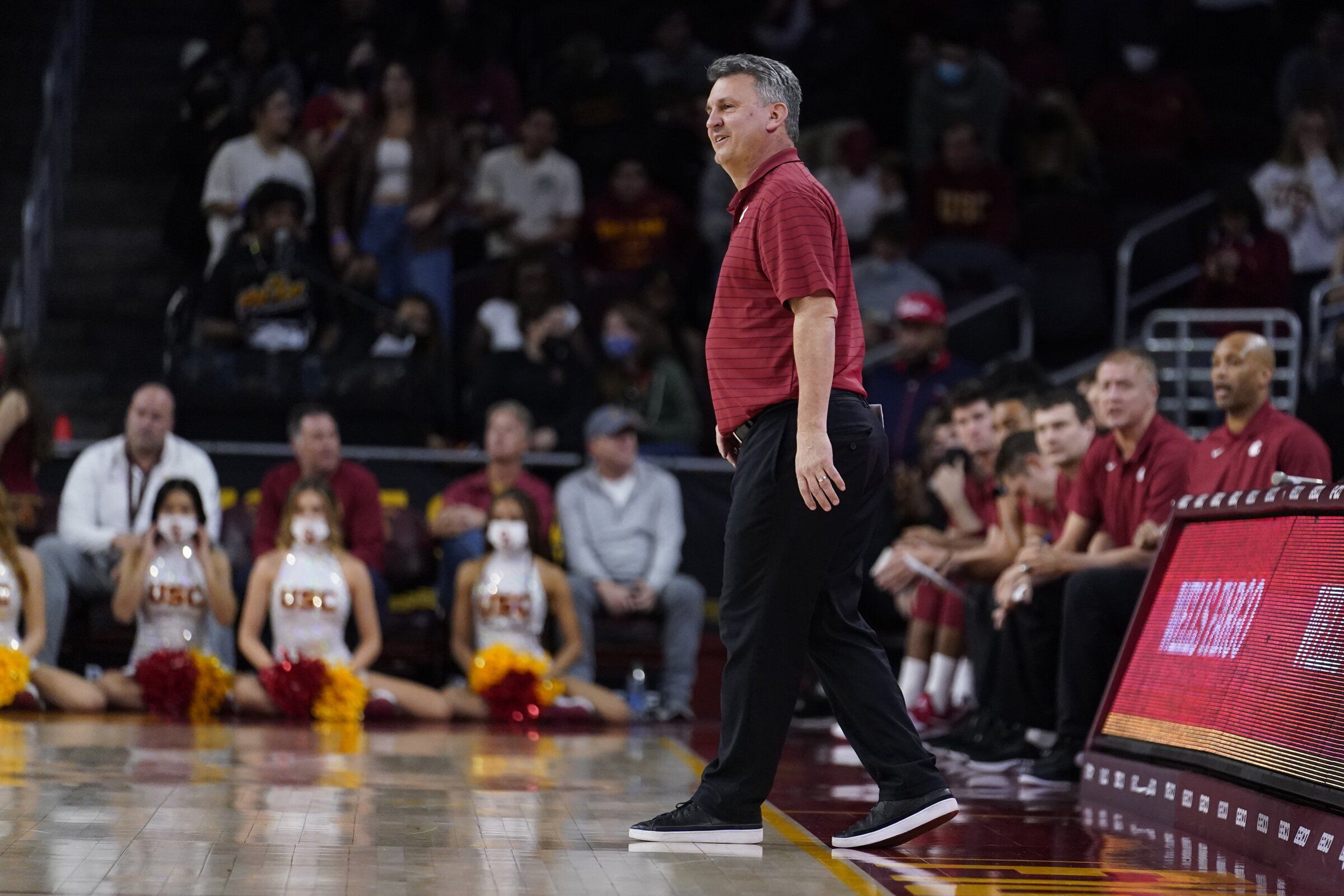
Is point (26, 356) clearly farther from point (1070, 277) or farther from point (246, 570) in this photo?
point (1070, 277)

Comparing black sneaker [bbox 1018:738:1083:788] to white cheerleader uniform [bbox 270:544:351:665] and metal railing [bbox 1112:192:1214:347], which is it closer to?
white cheerleader uniform [bbox 270:544:351:665]

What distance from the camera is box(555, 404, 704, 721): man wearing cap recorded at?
10070 mm

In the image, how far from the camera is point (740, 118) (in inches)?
194

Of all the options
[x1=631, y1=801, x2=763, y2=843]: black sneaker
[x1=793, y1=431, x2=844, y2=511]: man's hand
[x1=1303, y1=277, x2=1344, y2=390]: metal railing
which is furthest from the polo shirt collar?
[x1=1303, y1=277, x2=1344, y2=390]: metal railing

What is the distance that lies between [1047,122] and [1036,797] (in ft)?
28.1

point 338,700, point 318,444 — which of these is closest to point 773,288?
point 338,700

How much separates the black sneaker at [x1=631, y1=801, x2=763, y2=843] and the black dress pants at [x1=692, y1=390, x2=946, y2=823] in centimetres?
2

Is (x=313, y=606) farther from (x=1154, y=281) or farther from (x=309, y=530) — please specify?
(x=1154, y=281)

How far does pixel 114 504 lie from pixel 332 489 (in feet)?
3.86

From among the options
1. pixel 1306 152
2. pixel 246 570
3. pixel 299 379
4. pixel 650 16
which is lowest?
pixel 246 570

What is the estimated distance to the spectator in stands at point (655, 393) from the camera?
11477 mm

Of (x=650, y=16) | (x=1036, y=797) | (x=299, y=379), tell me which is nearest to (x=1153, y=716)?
(x=1036, y=797)

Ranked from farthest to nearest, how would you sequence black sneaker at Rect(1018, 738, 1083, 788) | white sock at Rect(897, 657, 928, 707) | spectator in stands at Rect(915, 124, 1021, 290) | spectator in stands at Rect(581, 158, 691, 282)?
spectator in stands at Rect(581, 158, 691, 282) → spectator in stands at Rect(915, 124, 1021, 290) → white sock at Rect(897, 657, 928, 707) → black sneaker at Rect(1018, 738, 1083, 788)

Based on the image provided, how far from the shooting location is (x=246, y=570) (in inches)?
392
